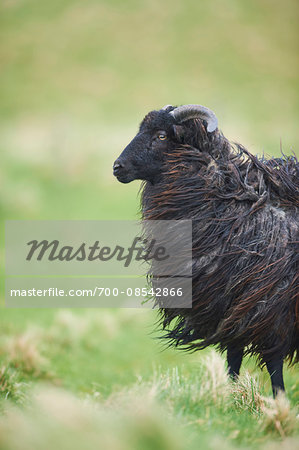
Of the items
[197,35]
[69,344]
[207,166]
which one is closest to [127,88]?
[197,35]

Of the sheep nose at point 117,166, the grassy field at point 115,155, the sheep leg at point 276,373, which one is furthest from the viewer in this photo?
the sheep nose at point 117,166

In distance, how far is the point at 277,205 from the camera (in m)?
4.41

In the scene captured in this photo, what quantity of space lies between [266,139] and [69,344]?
52.2 feet

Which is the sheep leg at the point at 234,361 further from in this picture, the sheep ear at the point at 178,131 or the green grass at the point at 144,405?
the sheep ear at the point at 178,131

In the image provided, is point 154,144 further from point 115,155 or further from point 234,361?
point 115,155

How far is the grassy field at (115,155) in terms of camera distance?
10.8ft

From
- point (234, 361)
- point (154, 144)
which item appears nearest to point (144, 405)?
point (234, 361)

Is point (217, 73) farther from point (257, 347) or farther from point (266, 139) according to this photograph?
point (257, 347)

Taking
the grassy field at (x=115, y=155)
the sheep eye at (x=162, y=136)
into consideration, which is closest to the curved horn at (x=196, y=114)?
the sheep eye at (x=162, y=136)

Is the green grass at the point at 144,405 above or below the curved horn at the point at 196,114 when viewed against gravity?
below

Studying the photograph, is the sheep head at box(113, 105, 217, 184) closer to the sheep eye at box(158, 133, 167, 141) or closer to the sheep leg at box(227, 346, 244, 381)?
the sheep eye at box(158, 133, 167, 141)

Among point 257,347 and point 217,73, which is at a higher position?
point 217,73

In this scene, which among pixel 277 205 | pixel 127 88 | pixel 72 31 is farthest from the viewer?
pixel 72 31

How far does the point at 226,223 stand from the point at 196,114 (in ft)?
3.09
